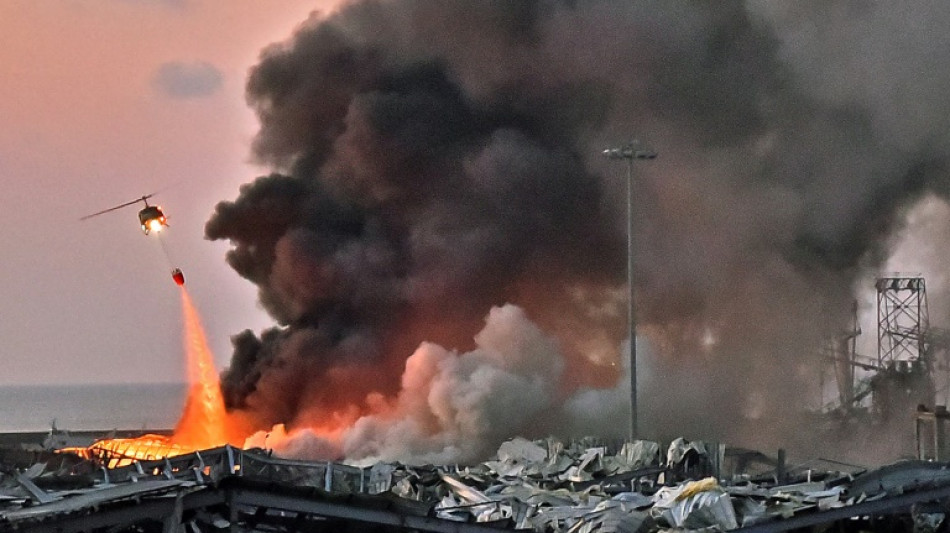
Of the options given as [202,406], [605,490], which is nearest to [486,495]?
[605,490]

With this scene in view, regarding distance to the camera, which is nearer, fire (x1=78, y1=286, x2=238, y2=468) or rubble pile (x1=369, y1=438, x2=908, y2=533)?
rubble pile (x1=369, y1=438, x2=908, y2=533)

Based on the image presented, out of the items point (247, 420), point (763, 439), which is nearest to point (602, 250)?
point (763, 439)

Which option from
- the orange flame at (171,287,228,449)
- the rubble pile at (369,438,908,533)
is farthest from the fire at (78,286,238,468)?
the rubble pile at (369,438,908,533)

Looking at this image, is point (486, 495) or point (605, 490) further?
point (605, 490)

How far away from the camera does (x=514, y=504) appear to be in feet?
90.3

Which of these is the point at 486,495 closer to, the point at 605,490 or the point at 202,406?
the point at 605,490

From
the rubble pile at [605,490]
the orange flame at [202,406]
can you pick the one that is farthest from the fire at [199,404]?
the rubble pile at [605,490]

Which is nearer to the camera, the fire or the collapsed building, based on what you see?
the collapsed building

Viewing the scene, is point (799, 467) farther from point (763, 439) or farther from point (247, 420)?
point (247, 420)

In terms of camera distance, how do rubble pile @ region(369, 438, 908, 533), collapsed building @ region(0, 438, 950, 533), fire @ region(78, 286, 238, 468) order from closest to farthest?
collapsed building @ region(0, 438, 950, 533) < rubble pile @ region(369, 438, 908, 533) < fire @ region(78, 286, 238, 468)

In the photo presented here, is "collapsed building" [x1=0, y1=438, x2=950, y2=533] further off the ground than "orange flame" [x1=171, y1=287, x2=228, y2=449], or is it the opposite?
"orange flame" [x1=171, y1=287, x2=228, y2=449]

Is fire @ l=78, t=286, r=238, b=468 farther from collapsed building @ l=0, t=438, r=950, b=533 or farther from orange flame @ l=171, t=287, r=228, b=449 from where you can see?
collapsed building @ l=0, t=438, r=950, b=533

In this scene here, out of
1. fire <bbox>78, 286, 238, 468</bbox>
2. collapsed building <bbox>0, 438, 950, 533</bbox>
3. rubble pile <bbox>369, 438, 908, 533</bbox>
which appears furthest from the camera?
fire <bbox>78, 286, 238, 468</bbox>

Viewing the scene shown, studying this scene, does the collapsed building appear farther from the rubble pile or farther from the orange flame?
the orange flame
